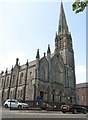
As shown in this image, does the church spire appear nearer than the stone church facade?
No

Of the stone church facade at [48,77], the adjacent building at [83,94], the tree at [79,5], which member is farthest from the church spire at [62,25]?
the tree at [79,5]

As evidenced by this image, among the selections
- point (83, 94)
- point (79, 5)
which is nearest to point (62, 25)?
point (83, 94)

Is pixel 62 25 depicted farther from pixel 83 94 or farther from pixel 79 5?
pixel 79 5

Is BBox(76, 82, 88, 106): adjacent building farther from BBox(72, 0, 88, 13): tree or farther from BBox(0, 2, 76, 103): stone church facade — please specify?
BBox(72, 0, 88, 13): tree

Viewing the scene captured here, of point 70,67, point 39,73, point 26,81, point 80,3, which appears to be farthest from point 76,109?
point 70,67

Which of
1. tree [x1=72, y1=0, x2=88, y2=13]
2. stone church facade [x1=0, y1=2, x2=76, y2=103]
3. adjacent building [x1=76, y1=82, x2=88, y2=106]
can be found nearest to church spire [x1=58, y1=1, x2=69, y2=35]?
stone church facade [x1=0, y1=2, x2=76, y2=103]

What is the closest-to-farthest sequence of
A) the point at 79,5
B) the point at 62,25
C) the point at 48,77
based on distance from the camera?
the point at 79,5 < the point at 48,77 < the point at 62,25

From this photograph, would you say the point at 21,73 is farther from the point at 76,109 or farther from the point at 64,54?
the point at 76,109

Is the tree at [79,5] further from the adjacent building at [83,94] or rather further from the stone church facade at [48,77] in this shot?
the adjacent building at [83,94]

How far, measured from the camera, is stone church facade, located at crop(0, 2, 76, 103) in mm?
46562

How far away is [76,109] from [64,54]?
118ft

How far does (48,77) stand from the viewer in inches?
1954

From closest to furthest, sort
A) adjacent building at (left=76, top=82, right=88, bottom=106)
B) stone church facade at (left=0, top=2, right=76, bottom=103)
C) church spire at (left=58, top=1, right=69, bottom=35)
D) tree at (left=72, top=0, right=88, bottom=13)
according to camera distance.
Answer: tree at (left=72, top=0, right=88, bottom=13) < stone church facade at (left=0, top=2, right=76, bottom=103) < church spire at (left=58, top=1, right=69, bottom=35) < adjacent building at (left=76, top=82, right=88, bottom=106)

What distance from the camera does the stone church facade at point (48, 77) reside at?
A: 46.6 m
